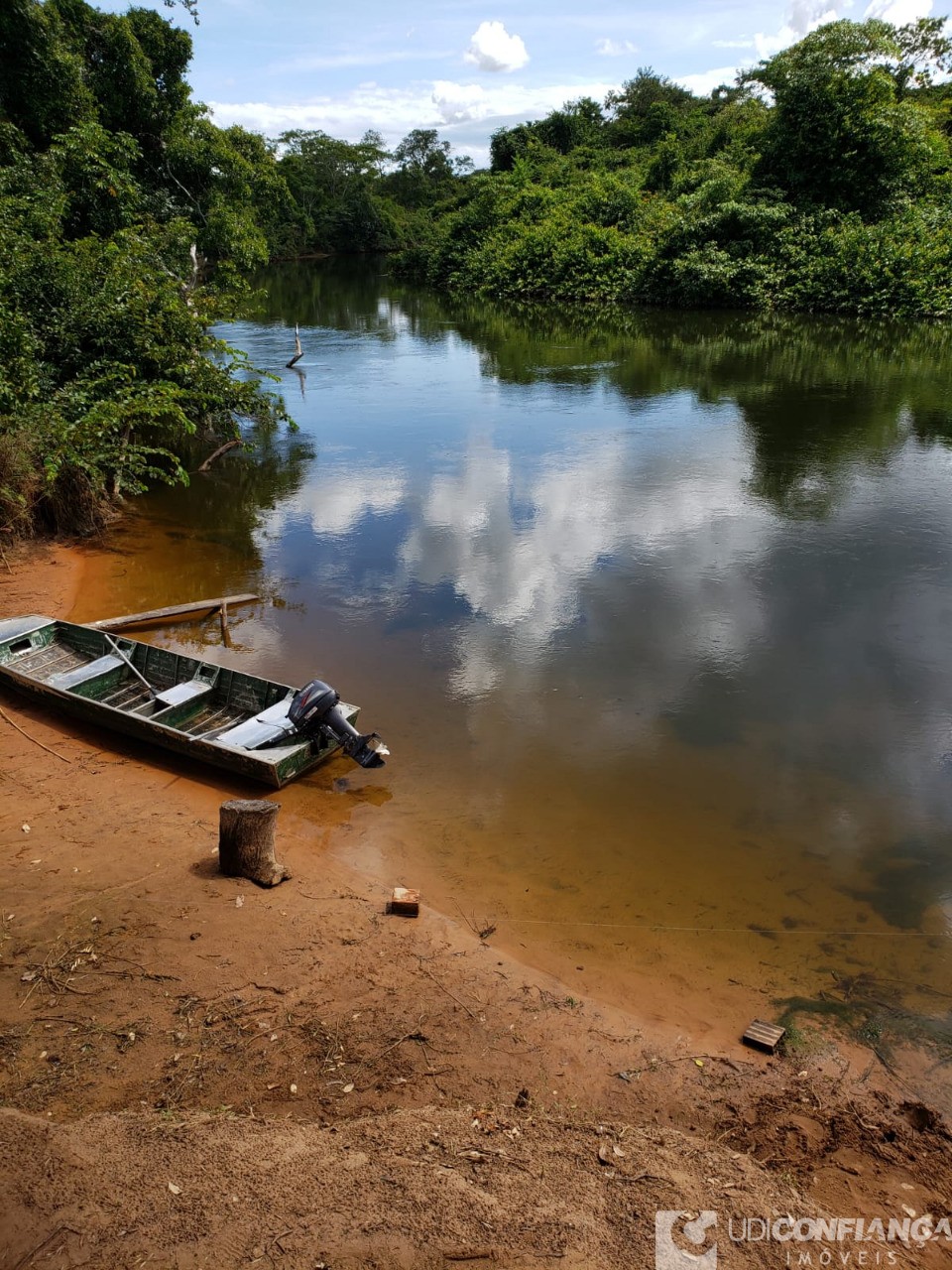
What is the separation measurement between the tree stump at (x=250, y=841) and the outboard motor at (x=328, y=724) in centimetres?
125

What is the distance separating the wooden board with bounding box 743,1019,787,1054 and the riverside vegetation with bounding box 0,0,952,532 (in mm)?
10899

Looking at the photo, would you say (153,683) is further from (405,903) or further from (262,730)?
(405,903)

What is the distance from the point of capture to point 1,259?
1355 cm

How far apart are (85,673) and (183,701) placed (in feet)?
4.42

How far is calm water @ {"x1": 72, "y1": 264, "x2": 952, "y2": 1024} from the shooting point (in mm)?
6332

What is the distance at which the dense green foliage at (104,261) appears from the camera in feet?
41.4

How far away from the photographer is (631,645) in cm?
997

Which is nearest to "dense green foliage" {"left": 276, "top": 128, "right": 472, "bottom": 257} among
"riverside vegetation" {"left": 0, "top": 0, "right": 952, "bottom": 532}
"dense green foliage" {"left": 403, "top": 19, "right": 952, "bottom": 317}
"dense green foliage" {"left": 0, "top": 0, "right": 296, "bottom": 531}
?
"riverside vegetation" {"left": 0, "top": 0, "right": 952, "bottom": 532}

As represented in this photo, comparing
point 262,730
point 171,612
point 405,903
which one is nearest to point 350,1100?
point 405,903

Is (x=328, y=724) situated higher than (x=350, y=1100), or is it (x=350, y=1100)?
(x=328, y=724)

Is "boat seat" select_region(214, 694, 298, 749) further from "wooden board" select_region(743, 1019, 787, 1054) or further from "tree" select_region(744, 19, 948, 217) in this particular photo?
"tree" select_region(744, 19, 948, 217)

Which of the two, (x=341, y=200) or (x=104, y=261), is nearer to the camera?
(x=104, y=261)

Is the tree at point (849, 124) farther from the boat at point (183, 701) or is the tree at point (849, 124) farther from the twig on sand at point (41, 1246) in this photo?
the twig on sand at point (41, 1246)

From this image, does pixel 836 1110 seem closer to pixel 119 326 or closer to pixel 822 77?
pixel 119 326
